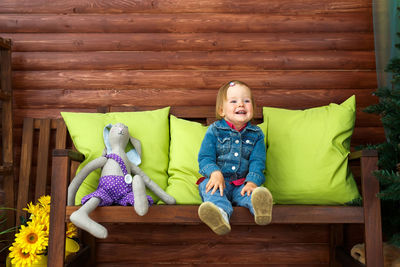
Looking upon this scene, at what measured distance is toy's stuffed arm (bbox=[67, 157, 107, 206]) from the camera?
5.58ft

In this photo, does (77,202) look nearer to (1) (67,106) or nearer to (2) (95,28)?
(1) (67,106)

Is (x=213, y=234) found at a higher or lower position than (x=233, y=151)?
lower

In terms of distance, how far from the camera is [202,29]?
243cm

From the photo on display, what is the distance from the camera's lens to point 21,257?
5.95 ft

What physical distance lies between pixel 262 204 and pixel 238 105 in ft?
1.75

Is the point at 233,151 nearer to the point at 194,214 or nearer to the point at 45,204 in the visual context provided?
the point at 194,214

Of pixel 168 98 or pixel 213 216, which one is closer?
pixel 213 216

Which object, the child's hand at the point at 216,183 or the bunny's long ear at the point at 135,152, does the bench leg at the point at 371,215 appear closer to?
the child's hand at the point at 216,183

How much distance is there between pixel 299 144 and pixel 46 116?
1.58 m

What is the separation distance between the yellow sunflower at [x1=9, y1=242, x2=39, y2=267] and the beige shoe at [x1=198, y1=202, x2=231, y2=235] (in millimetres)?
953

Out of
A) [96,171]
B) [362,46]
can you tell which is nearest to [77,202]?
[96,171]

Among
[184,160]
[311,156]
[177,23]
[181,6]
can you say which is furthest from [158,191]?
[181,6]

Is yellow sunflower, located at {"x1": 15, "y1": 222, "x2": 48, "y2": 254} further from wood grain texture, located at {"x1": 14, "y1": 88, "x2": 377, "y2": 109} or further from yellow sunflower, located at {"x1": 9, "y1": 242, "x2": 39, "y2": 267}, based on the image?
wood grain texture, located at {"x1": 14, "y1": 88, "x2": 377, "y2": 109}

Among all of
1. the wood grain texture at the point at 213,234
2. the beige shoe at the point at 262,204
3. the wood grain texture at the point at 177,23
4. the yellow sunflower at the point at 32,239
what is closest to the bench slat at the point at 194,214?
the beige shoe at the point at 262,204
